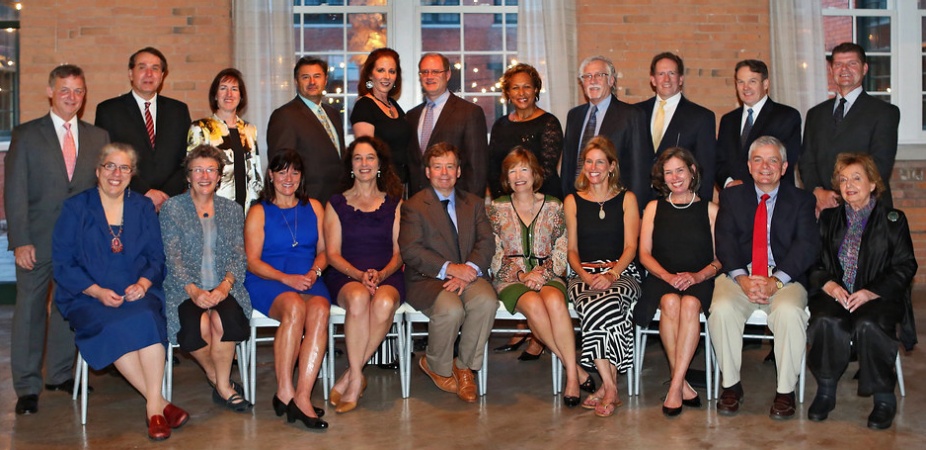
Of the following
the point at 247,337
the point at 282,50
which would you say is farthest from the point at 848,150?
the point at 282,50

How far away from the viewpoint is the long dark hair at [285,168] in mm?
4762

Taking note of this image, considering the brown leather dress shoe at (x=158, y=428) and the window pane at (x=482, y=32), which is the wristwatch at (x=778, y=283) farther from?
the window pane at (x=482, y=32)

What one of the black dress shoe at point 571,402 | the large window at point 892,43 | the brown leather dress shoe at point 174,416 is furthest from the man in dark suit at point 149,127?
the large window at point 892,43

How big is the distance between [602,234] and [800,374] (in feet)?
3.89

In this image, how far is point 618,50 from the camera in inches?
291

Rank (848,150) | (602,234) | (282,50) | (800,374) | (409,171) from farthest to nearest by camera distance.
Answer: (282,50), (409,171), (848,150), (602,234), (800,374)

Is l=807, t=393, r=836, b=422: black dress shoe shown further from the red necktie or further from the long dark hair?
the long dark hair

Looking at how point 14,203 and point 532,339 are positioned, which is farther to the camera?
point 532,339

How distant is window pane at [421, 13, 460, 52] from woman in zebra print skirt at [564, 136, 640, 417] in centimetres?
294

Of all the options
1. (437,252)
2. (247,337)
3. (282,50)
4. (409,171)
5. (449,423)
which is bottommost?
(449,423)

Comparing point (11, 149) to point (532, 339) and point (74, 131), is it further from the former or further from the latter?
point (532, 339)

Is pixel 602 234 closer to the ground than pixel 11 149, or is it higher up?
closer to the ground

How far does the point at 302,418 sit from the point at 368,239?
105 cm

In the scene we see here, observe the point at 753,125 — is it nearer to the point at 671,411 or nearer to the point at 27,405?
the point at 671,411
